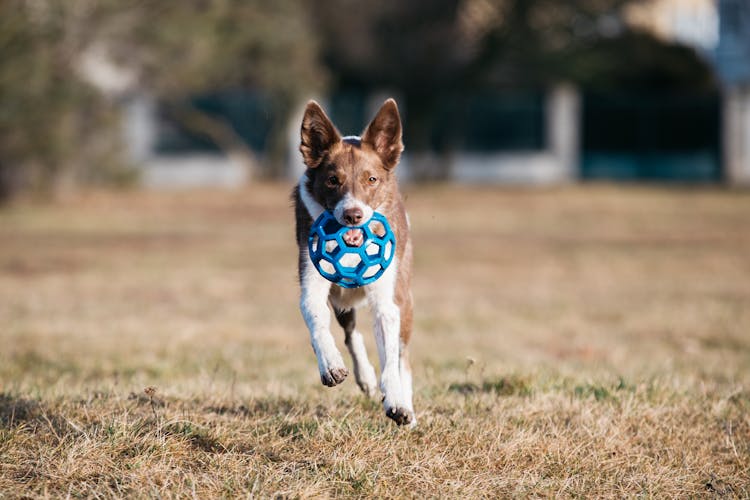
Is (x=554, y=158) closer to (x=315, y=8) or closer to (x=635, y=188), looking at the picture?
(x=635, y=188)

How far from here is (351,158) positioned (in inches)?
214

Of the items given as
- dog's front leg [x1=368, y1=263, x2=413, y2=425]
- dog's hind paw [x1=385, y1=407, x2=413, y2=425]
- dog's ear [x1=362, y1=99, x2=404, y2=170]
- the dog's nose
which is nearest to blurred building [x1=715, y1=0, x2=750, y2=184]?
dog's ear [x1=362, y1=99, x2=404, y2=170]

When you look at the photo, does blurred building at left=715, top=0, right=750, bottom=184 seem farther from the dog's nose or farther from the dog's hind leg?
the dog's nose

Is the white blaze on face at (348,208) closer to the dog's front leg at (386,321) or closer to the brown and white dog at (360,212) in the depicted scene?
the brown and white dog at (360,212)

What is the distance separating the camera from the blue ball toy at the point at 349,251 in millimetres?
5008

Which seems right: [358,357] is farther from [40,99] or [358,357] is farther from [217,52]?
[217,52]

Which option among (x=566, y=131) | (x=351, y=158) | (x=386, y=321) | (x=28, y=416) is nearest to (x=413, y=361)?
(x=386, y=321)

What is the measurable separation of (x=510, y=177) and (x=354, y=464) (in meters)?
31.7

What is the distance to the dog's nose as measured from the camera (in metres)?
5.01

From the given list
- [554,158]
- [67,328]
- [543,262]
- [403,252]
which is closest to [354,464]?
[403,252]

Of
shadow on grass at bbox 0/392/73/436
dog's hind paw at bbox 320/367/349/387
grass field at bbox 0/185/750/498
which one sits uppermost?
dog's hind paw at bbox 320/367/349/387

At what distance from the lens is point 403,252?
5.56m

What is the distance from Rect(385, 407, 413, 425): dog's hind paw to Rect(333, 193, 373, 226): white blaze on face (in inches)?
37.6

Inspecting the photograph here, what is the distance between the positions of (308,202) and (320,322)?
2.47 feet
